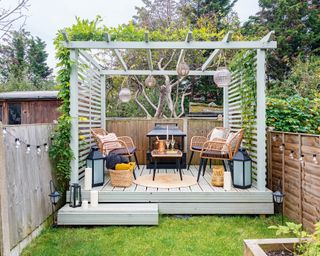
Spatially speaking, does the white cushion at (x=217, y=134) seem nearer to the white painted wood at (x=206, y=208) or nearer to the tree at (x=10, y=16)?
the white painted wood at (x=206, y=208)

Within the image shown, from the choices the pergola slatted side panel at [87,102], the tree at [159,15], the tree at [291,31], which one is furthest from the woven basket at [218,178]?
the tree at [291,31]

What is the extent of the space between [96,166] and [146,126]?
7.89 feet

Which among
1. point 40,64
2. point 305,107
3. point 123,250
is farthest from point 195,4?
point 40,64

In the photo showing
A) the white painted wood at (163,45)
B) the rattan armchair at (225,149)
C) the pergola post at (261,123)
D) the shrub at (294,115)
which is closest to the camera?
the white painted wood at (163,45)

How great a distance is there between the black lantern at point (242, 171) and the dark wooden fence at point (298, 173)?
41cm

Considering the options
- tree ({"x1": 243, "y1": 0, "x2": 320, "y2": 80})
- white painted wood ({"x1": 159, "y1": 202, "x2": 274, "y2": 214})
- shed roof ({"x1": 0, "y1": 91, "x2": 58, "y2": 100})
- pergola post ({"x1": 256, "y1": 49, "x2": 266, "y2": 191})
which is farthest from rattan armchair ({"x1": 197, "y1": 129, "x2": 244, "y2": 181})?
tree ({"x1": 243, "y1": 0, "x2": 320, "y2": 80})

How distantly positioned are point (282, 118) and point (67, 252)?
3921 millimetres

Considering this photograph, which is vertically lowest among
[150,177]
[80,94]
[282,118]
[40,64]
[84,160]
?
[150,177]

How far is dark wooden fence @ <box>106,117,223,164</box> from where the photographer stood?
654cm

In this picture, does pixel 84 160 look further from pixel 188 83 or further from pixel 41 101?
pixel 188 83

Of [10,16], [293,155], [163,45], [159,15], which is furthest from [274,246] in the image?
[159,15]

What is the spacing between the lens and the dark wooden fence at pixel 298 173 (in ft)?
10.0

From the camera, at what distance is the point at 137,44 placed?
3.93 m

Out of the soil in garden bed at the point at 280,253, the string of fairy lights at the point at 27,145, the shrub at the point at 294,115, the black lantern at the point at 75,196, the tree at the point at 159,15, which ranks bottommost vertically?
the black lantern at the point at 75,196
